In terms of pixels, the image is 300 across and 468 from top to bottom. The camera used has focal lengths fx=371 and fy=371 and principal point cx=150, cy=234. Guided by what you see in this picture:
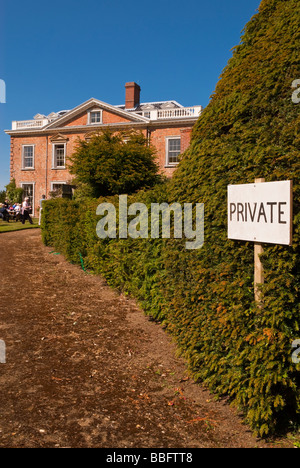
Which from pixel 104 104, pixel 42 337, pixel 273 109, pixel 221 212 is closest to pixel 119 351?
pixel 42 337

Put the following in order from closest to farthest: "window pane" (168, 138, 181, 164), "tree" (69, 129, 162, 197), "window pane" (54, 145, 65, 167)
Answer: "tree" (69, 129, 162, 197)
"window pane" (168, 138, 181, 164)
"window pane" (54, 145, 65, 167)

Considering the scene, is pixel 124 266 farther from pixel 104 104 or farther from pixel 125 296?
pixel 104 104

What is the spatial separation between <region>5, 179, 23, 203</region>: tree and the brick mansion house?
47 cm

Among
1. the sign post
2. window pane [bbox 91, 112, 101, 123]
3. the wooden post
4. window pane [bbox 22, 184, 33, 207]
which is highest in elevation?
window pane [bbox 91, 112, 101, 123]

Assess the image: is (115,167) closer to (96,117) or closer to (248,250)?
(248,250)

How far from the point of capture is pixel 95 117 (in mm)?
31750

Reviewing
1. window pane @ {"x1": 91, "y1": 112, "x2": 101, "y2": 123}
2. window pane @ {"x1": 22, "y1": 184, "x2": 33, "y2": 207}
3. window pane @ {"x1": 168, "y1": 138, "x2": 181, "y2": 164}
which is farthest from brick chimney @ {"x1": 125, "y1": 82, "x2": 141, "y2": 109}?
window pane @ {"x1": 22, "y1": 184, "x2": 33, "y2": 207}

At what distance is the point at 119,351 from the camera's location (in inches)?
190

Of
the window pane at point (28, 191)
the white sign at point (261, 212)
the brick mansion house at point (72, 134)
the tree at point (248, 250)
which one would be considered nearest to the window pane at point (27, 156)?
the brick mansion house at point (72, 134)

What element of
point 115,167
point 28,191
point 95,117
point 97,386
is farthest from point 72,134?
point 97,386

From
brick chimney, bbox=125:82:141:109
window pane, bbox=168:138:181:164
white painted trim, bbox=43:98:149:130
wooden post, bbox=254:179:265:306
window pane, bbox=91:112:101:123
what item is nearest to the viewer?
wooden post, bbox=254:179:265:306

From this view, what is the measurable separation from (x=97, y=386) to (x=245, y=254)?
2.10 meters

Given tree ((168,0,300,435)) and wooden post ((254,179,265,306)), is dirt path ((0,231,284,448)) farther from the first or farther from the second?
wooden post ((254,179,265,306))

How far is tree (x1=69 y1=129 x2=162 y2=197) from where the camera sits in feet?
47.0
